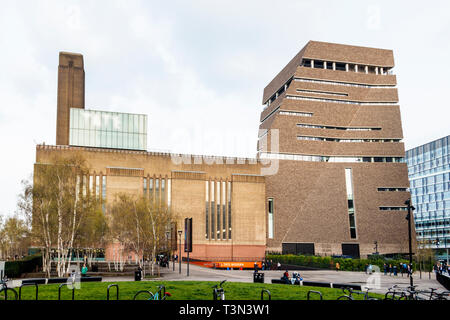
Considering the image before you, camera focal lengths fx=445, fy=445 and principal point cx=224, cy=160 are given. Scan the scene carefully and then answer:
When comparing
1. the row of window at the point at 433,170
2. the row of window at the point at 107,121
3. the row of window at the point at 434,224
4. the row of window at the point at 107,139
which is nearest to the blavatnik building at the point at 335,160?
the row of window at the point at 107,139

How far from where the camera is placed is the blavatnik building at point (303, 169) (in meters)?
81.7

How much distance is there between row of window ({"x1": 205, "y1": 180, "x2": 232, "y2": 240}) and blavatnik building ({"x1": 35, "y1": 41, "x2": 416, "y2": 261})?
19 cm

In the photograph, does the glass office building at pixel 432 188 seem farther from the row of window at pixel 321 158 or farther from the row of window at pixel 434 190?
the row of window at pixel 321 158

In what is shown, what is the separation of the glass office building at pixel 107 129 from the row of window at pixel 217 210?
17.0 m

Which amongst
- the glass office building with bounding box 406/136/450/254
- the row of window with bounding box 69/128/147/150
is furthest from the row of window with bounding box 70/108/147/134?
the glass office building with bounding box 406/136/450/254

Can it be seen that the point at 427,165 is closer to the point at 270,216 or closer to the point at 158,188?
the point at 270,216

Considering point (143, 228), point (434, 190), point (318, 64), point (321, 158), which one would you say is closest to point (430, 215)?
point (434, 190)

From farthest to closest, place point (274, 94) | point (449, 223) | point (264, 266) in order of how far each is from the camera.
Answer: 1. point (449, 223)
2. point (274, 94)
3. point (264, 266)

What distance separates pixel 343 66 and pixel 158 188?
47.4 metres

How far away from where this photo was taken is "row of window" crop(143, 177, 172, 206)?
7900 cm

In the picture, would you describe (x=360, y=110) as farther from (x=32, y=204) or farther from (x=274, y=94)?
(x=32, y=204)

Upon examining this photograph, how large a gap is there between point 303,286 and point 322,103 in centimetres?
6748

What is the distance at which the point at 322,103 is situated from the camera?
9069cm

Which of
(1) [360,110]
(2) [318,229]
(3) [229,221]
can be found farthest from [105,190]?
(1) [360,110]
